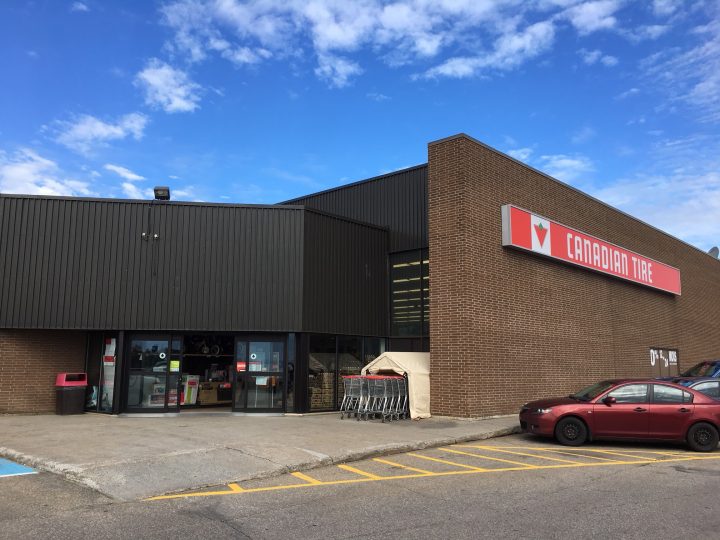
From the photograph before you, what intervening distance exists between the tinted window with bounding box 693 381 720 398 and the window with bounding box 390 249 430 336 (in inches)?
→ 300

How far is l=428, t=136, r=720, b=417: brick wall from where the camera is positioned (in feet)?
51.2

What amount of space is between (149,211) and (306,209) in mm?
4368

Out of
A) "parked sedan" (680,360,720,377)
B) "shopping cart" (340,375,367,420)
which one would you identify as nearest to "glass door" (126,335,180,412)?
"shopping cart" (340,375,367,420)

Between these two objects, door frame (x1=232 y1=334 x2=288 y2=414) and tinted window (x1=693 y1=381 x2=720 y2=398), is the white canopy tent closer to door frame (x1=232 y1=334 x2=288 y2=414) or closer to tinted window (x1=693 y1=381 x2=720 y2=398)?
door frame (x1=232 y1=334 x2=288 y2=414)

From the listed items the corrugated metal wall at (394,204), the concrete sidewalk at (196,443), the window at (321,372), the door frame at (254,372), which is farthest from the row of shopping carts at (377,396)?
the corrugated metal wall at (394,204)

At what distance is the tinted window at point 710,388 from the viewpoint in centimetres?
1289

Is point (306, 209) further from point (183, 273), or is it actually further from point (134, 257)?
point (134, 257)

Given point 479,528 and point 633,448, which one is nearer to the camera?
point 479,528

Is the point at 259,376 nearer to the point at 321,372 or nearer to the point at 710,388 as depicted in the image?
the point at 321,372

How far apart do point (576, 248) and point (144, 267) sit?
13749 millimetres

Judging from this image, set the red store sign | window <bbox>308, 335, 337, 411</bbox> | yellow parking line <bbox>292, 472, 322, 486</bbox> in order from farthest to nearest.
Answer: the red store sign, window <bbox>308, 335, 337, 411</bbox>, yellow parking line <bbox>292, 472, 322, 486</bbox>

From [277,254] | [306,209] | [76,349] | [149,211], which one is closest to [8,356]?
[76,349]

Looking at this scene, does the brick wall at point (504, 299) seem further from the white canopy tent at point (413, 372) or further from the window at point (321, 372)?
the window at point (321, 372)

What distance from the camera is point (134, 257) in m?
16.0
